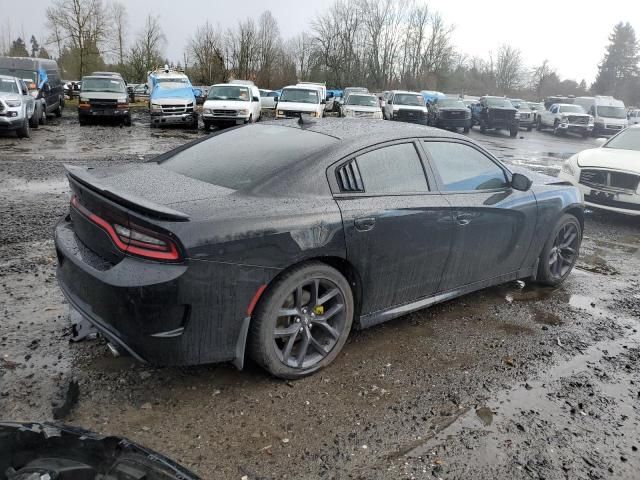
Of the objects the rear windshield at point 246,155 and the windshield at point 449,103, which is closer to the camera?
the rear windshield at point 246,155

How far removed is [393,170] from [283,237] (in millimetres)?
1132

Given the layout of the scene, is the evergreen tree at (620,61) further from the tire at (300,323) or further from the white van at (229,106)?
the tire at (300,323)

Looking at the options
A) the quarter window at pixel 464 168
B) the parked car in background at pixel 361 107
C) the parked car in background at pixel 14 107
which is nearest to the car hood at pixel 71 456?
the quarter window at pixel 464 168

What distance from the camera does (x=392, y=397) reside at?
123 inches

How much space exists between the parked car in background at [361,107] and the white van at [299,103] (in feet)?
4.50

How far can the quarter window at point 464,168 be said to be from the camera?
396cm

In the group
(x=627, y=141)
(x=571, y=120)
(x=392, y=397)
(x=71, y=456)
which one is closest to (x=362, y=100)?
(x=571, y=120)

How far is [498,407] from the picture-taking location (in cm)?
309

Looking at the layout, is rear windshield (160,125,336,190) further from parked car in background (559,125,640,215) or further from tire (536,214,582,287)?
parked car in background (559,125,640,215)

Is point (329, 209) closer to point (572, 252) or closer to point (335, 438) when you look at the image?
point (335, 438)

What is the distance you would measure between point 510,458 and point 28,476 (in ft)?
7.26

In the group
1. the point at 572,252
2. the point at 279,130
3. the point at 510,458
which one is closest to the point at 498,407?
the point at 510,458

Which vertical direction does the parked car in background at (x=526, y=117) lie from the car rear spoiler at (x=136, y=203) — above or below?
above

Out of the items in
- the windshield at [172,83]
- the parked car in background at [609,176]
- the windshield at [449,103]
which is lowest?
the parked car in background at [609,176]
